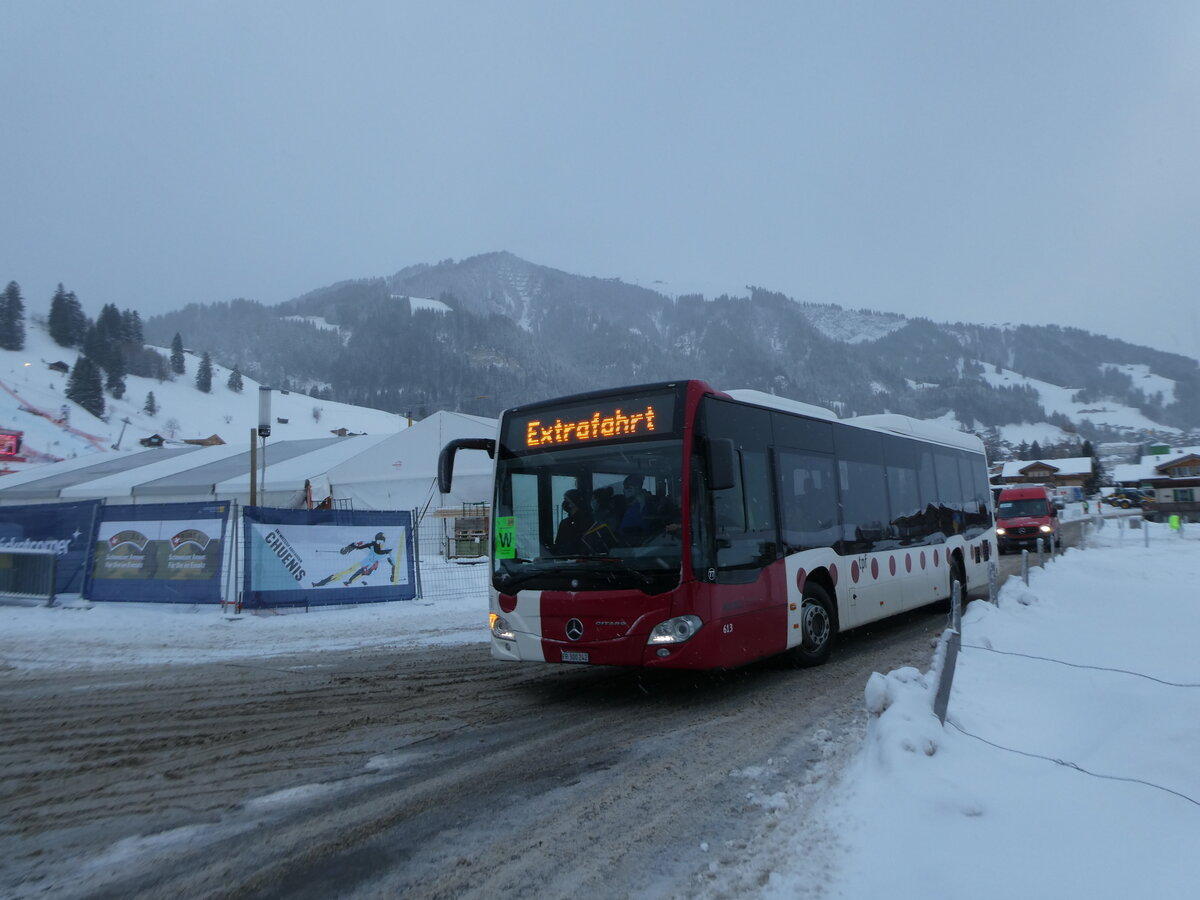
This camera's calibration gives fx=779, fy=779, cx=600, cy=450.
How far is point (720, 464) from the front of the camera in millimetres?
6590

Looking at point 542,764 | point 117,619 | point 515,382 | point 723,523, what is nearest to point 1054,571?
point 723,523

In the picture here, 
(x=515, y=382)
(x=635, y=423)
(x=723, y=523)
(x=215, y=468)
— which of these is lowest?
(x=723, y=523)

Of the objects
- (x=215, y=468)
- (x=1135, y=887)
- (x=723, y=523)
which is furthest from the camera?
(x=215, y=468)

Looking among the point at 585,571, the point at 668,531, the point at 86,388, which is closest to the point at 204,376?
the point at 86,388

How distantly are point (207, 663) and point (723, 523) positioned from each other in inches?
270

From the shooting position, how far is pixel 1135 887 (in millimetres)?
2926

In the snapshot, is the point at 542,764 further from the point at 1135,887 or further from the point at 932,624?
the point at 932,624

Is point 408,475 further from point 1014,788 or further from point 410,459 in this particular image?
Answer: point 1014,788

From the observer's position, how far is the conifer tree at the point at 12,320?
323ft

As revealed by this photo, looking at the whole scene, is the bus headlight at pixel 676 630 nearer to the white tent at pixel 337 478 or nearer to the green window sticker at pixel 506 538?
the green window sticker at pixel 506 538

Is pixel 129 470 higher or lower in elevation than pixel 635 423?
higher

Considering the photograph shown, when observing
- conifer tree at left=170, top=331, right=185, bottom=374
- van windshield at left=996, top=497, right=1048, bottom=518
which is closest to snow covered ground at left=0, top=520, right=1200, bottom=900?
van windshield at left=996, top=497, right=1048, bottom=518

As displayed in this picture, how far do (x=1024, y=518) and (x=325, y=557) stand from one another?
954 inches

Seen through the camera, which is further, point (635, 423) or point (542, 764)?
point (635, 423)
